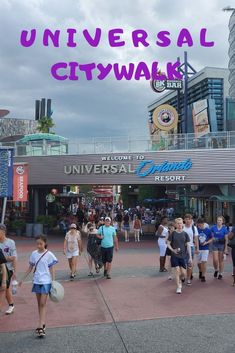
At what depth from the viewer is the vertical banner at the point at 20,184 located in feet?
78.9

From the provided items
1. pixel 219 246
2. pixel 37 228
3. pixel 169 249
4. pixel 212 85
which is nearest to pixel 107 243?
pixel 169 249

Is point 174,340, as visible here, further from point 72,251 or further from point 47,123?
point 47,123

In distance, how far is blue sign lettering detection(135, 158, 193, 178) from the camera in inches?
998

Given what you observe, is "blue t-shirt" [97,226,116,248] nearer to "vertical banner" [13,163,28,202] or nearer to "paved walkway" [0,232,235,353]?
"paved walkway" [0,232,235,353]

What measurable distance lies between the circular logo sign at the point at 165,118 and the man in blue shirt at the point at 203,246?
28.7 meters

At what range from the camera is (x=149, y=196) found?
52875 millimetres

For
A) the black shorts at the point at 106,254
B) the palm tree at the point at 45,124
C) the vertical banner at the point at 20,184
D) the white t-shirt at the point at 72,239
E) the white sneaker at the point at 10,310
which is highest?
the palm tree at the point at 45,124

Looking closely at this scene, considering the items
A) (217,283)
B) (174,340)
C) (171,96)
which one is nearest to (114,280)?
(217,283)

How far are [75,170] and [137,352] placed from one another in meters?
21.4

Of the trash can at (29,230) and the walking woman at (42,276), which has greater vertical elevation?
the walking woman at (42,276)

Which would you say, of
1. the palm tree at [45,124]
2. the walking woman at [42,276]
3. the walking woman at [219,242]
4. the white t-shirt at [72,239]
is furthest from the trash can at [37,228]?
the palm tree at [45,124]

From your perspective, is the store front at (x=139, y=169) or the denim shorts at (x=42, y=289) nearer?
the denim shorts at (x=42, y=289)

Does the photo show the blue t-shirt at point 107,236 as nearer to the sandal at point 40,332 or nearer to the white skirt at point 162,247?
the white skirt at point 162,247

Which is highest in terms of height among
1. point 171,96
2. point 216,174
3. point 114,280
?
point 171,96
